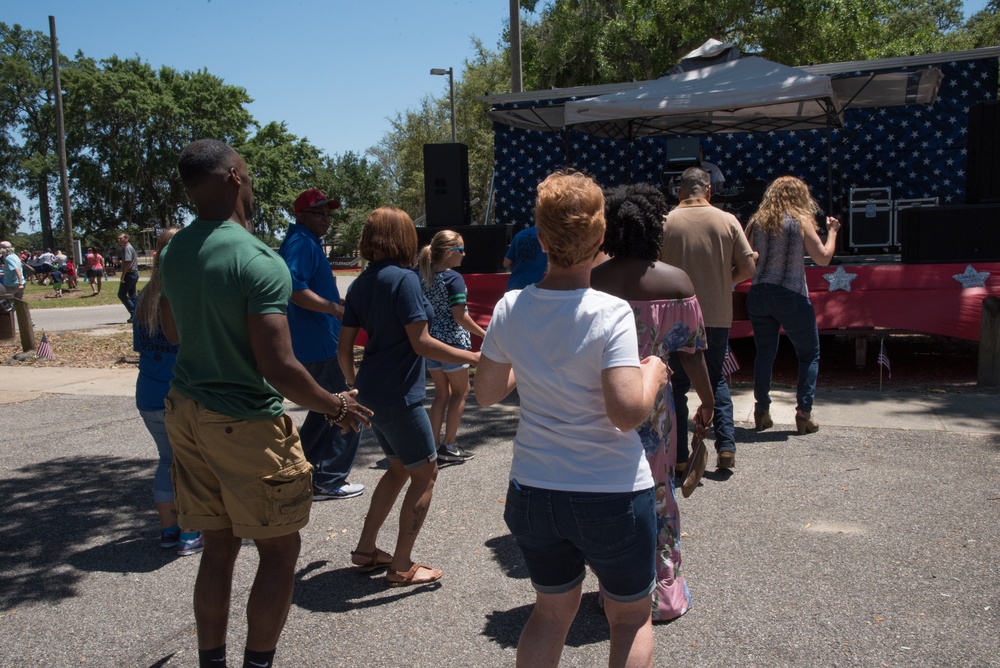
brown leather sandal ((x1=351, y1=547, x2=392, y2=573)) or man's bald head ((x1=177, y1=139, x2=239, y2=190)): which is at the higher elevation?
man's bald head ((x1=177, y1=139, x2=239, y2=190))

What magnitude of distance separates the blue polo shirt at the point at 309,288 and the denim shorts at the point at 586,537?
2.69 meters

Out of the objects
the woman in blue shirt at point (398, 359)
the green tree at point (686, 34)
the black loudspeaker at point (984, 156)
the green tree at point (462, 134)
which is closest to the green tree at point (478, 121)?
the green tree at point (462, 134)

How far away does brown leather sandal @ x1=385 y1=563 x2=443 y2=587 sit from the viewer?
11.7 feet

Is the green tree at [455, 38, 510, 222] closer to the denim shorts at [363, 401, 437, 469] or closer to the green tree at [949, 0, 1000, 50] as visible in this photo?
the green tree at [949, 0, 1000, 50]

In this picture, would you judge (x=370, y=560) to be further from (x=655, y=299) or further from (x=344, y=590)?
(x=655, y=299)

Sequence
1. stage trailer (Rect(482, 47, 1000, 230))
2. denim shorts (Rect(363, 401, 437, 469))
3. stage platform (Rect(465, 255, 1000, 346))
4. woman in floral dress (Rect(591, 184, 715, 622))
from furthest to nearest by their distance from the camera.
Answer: stage trailer (Rect(482, 47, 1000, 230)), stage platform (Rect(465, 255, 1000, 346)), denim shorts (Rect(363, 401, 437, 469)), woman in floral dress (Rect(591, 184, 715, 622))

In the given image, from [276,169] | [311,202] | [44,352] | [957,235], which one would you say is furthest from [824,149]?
[276,169]

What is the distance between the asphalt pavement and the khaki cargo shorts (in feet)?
2.54

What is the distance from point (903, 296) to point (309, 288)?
5.84 metres

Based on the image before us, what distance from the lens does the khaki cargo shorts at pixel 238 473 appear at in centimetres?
249

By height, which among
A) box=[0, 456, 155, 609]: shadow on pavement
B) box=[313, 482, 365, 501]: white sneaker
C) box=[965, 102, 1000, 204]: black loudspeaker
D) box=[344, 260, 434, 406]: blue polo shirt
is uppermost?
box=[965, 102, 1000, 204]: black loudspeaker

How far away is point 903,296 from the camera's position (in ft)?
25.5

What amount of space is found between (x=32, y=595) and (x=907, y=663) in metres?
3.60

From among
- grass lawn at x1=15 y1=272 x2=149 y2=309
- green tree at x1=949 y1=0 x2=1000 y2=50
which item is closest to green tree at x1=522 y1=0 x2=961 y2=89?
green tree at x1=949 y1=0 x2=1000 y2=50
